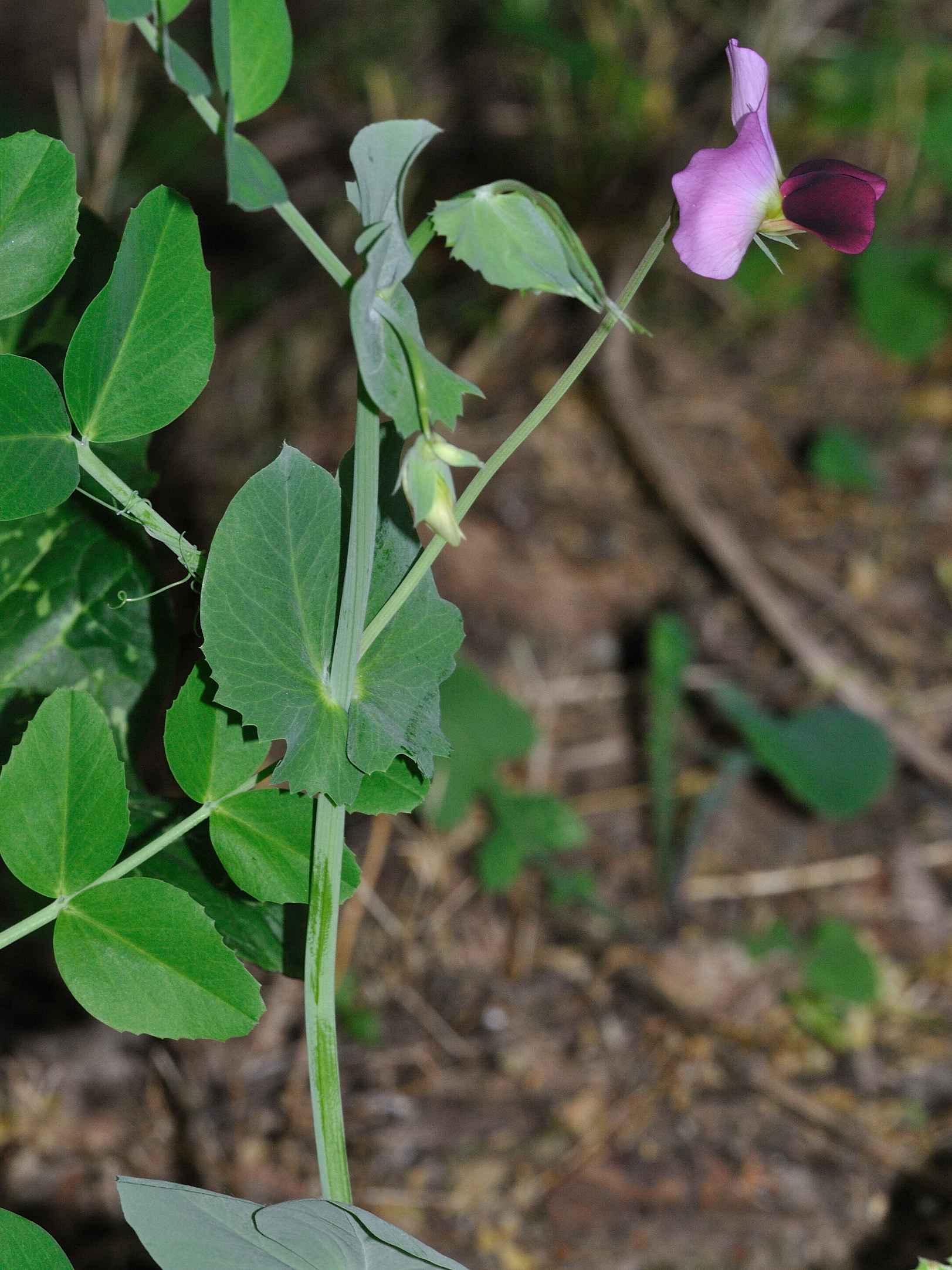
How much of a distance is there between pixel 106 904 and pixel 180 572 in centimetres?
28

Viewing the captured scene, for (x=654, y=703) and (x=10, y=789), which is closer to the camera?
(x=10, y=789)

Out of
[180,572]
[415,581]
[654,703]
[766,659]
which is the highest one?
[415,581]

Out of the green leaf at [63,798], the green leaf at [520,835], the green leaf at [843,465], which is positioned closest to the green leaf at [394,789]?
the green leaf at [63,798]

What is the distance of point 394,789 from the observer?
0.53 metres

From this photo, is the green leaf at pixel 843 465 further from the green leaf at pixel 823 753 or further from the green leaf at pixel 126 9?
the green leaf at pixel 126 9

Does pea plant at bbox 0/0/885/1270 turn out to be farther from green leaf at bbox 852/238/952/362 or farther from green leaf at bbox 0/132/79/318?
green leaf at bbox 852/238/952/362

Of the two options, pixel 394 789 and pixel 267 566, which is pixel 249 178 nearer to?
pixel 267 566

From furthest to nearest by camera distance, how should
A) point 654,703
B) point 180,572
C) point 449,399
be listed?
point 654,703, point 180,572, point 449,399

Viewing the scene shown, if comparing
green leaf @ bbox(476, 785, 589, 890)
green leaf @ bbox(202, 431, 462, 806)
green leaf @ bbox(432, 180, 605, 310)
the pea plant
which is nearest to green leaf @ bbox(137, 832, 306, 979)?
the pea plant

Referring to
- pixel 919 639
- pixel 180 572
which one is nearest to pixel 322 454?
pixel 919 639

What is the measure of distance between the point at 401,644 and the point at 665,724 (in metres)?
1.08

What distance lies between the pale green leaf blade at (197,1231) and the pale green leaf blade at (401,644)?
0.19m

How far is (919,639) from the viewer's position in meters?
1.88

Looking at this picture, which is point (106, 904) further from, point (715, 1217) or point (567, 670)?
point (567, 670)
